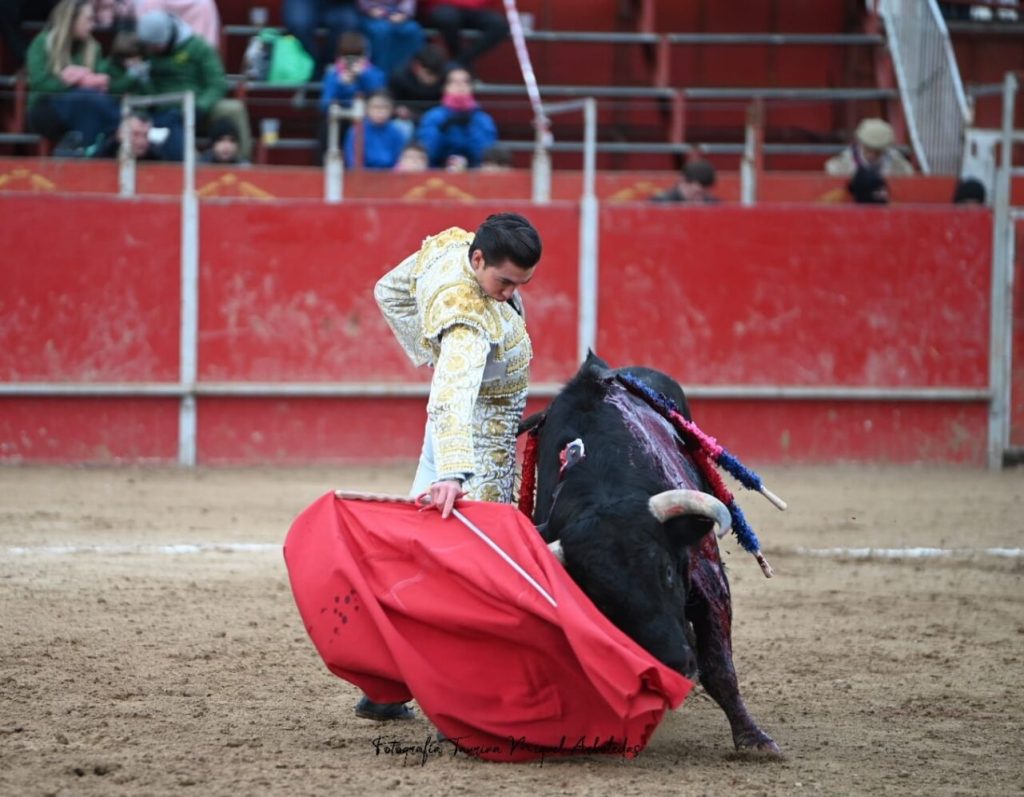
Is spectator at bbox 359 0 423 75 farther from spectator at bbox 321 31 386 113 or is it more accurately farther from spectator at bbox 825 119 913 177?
spectator at bbox 825 119 913 177

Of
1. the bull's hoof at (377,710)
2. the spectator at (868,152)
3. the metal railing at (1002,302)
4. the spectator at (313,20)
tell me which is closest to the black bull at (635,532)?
the bull's hoof at (377,710)

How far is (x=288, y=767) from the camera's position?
3.66 metres

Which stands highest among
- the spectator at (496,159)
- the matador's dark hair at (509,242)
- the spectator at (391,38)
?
the spectator at (391,38)

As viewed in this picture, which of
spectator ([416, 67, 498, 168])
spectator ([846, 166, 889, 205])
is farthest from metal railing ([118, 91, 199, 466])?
spectator ([846, 166, 889, 205])

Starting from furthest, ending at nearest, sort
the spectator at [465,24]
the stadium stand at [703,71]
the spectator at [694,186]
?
1. the stadium stand at [703,71]
2. the spectator at [465,24]
3. the spectator at [694,186]

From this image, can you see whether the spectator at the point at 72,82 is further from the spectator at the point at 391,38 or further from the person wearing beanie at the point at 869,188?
the person wearing beanie at the point at 869,188

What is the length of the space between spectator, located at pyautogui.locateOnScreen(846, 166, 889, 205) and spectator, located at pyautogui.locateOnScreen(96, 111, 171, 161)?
4.37m

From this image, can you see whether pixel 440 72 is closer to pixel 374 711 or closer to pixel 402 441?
pixel 402 441

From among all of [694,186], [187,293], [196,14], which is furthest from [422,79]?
[187,293]

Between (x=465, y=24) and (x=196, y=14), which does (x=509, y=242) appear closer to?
(x=196, y=14)

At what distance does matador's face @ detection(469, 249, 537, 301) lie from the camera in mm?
3906

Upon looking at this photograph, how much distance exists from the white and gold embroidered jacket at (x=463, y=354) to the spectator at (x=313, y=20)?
745 centimetres

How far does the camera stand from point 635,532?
367 centimetres

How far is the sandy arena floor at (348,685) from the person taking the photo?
11.9 ft
